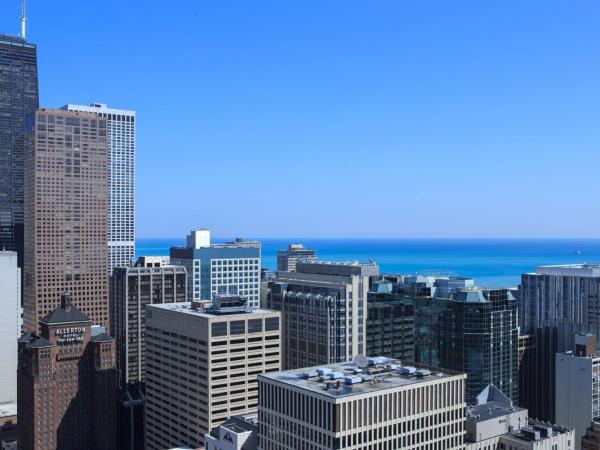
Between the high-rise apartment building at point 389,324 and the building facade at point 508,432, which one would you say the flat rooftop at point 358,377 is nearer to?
the building facade at point 508,432

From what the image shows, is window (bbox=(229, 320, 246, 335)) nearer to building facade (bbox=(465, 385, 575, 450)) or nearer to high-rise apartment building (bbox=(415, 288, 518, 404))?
building facade (bbox=(465, 385, 575, 450))

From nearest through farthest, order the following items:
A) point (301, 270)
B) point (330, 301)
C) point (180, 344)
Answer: point (180, 344)
point (330, 301)
point (301, 270)

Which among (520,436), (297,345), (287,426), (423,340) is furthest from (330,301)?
(287,426)

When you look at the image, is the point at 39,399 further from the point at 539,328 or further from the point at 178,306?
the point at 539,328

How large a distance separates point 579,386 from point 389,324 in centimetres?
4370

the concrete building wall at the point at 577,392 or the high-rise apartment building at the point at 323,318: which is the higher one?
the high-rise apartment building at the point at 323,318

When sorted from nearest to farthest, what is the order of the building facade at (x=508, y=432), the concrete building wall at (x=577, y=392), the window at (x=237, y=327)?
the building facade at (x=508, y=432), the window at (x=237, y=327), the concrete building wall at (x=577, y=392)

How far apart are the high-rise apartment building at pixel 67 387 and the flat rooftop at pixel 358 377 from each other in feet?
325

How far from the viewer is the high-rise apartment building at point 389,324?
6535 inches

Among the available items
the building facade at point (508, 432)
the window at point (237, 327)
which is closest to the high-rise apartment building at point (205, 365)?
the window at point (237, 327)

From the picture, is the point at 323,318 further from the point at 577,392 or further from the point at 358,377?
the point at 358,377

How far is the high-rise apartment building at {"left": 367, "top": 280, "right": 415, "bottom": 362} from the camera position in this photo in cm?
16600

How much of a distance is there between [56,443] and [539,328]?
13075cm

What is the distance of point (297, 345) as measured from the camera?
170m
